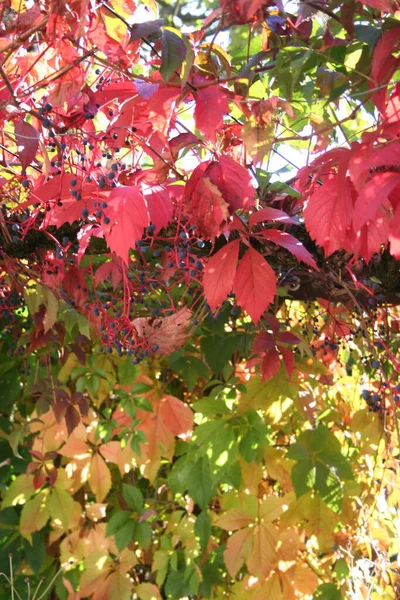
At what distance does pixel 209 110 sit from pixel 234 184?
3.9 inches

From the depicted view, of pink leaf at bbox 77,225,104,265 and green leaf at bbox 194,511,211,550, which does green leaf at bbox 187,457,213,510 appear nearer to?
green leaf at bbox 194,511,211,550

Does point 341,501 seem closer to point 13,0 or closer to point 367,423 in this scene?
→ point 367,423

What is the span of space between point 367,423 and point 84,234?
1084 millimetres

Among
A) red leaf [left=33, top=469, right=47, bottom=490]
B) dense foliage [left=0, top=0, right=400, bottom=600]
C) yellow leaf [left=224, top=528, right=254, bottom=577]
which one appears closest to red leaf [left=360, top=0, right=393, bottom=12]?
dense foliage [left=0, top=0, right=400, bottom=600]

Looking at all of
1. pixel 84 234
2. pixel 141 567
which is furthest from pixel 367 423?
pixel 84 234

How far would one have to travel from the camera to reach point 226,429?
1588mm

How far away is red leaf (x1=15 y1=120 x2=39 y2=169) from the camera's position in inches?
34.3

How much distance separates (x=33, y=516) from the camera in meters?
1.88

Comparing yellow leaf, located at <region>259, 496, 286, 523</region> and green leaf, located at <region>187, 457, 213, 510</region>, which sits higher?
green leaf, located at <region>187, 457, 213, 510</region>

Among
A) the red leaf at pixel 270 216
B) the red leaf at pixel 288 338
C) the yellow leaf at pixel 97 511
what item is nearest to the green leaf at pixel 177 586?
the yellow leaf at pixel 97 511

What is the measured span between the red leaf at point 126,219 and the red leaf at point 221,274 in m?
0.13

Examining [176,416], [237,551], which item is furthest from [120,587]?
Answer: [176,416]

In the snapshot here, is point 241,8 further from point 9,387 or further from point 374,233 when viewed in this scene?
point 9,387

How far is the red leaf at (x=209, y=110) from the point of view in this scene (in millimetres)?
796
